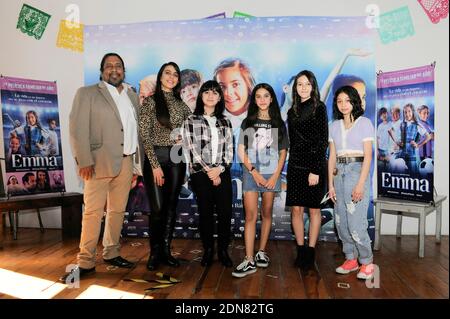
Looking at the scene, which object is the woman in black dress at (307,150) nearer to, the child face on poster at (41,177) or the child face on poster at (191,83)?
the child face on poster at (191,83)

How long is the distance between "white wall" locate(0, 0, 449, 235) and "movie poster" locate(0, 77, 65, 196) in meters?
0.29

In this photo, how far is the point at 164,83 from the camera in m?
2.85

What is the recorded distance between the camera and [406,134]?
3475 mm

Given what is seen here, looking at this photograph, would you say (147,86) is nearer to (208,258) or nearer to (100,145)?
(100,145)

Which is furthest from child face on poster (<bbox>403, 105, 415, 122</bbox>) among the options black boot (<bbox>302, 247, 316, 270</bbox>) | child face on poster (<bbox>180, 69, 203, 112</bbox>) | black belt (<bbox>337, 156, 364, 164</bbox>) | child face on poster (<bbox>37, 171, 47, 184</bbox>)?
child face on poster (<bbox>37, 171, 47, 184</bbox>)

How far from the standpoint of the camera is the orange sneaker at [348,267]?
2817 millimetres

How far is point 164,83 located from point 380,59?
7.59 ft

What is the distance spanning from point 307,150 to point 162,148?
3.44ft

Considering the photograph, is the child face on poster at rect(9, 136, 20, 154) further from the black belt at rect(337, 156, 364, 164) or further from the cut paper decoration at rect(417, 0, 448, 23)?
the cut paper decoration at rect(417, 0, 448, 23)

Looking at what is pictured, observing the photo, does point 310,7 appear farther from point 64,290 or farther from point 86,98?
point 64,290

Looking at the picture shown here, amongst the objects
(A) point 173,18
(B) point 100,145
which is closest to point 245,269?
(B) point 100,145

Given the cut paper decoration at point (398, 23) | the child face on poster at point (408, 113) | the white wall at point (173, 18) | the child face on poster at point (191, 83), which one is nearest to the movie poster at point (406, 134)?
the child face on poster at point (408, 113)
